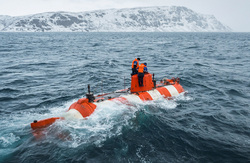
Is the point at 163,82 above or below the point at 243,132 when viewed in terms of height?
above

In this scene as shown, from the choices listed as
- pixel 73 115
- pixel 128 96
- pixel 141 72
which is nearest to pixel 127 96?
pixel 128 96

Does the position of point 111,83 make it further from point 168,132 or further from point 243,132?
point 243,132

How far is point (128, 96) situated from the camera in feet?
49.3

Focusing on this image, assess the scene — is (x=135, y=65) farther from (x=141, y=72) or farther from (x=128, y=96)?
(x=128, y=96)

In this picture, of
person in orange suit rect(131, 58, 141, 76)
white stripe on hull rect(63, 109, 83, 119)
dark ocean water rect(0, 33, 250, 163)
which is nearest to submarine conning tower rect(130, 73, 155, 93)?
person in orange suit rect(131, 58, 141, 76)

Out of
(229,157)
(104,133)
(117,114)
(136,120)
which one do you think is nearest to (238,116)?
(229,157)

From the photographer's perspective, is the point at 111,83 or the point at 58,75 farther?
the point at 58,75

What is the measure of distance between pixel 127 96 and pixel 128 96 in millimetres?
80

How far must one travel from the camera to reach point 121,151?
30.9 feet

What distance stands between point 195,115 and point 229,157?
192 inches

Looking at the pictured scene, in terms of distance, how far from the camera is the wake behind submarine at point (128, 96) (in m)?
12.2

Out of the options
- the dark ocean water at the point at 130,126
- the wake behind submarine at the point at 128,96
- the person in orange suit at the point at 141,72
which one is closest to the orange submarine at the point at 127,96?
the wake behind submarine at the point at 128,96

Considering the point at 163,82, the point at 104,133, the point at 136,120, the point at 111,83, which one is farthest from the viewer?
the point at 111,83

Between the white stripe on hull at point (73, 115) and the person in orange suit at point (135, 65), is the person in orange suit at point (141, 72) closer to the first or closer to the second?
the person in orange suit at point (135, 65)
